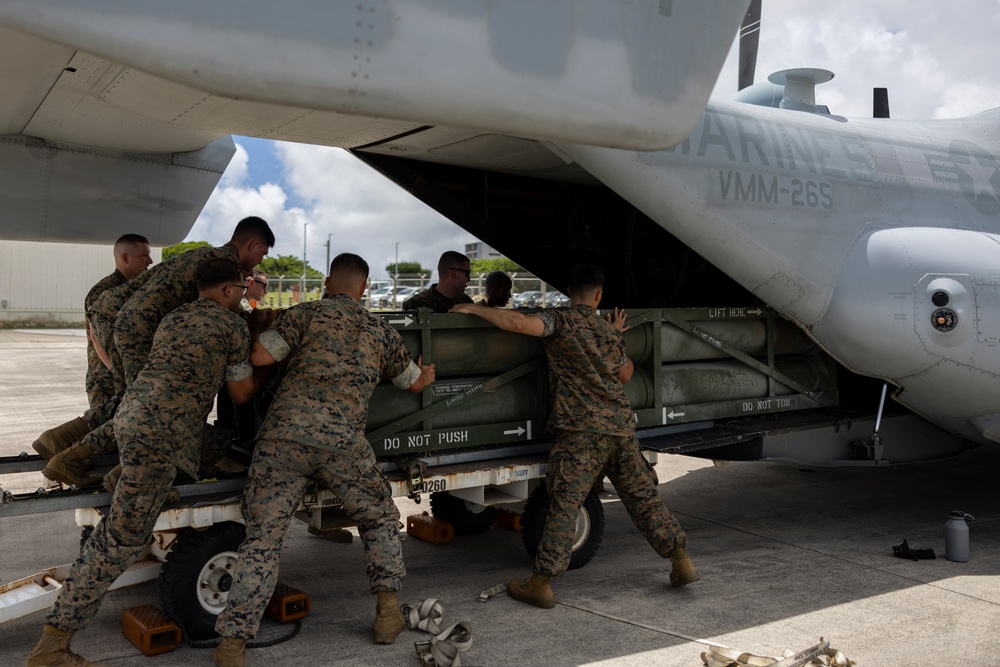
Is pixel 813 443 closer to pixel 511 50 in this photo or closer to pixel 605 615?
pixel 605 615

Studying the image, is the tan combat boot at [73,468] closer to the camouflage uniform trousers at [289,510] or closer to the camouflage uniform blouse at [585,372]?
the camouflage uniform trousers at [289,510]

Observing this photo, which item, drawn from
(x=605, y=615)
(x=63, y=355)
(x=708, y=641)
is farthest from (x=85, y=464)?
(x=63, y=355)

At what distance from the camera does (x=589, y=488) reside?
484 cm

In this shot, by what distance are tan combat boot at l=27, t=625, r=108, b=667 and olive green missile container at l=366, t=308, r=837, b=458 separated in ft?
5.64

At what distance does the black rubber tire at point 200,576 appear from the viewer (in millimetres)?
3977

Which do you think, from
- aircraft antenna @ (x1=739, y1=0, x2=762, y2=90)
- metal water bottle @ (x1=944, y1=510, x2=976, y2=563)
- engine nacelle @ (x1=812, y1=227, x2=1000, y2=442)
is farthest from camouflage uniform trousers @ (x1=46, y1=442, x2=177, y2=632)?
aircraft antenna @ (x1=739, y1=0, x2=762, y2=90)

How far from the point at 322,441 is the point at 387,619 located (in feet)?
2.99

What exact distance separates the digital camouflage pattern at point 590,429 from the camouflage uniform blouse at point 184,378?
177cm

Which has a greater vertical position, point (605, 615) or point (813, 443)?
point (813, 443)

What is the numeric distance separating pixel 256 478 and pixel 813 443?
13.7ft

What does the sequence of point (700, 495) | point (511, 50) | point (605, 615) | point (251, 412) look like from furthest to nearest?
1. point (700, 495)
2. point (251, 412)
3. point (605, 615)
4. point (511, 50)

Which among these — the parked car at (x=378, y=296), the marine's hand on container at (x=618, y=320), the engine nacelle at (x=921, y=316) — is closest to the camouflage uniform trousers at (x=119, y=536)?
the marine's hand on container at (x=618, y=320)

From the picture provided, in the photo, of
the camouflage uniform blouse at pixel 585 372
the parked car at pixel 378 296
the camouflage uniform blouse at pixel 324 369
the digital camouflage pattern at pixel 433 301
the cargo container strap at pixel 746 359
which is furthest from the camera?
the parked car at pixel 378 296

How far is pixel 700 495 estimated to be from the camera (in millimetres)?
7449
